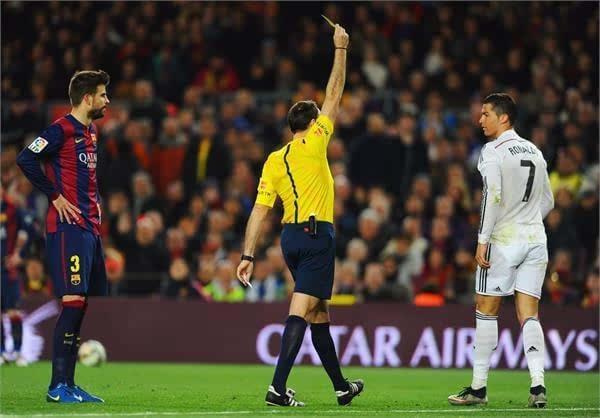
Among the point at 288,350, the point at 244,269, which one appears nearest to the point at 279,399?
the point at 288,350

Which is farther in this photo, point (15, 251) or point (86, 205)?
point (15, 251)

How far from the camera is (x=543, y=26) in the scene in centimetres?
2311

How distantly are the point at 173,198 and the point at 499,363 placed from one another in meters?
6.02

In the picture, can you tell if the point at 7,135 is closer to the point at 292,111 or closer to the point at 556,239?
the point at 556,239

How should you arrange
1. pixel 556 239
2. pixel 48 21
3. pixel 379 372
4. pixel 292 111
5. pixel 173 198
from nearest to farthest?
pixel 292 111, pixel 379 372, pixel 556 239, pixel 173 198, pixel 48 21

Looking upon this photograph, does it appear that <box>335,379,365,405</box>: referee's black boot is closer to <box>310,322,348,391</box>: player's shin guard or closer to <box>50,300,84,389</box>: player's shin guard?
<box>310,322,348,391</box>: player's shin guard

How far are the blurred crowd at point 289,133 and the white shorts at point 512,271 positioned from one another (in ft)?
23.7

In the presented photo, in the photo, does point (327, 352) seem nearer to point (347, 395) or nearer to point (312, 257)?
point (347, 395)

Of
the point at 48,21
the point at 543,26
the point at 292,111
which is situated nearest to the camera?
the point at 292,111

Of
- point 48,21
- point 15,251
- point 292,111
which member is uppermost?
point 48,21

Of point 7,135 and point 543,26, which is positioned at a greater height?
point 543,26

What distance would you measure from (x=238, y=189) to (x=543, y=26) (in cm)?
592

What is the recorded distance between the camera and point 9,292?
17.4 meters

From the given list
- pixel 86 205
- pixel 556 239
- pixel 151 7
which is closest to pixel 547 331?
pixel 556 239
